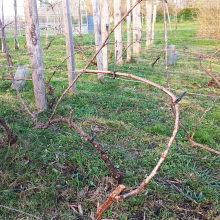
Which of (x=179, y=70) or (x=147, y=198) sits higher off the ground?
(x=179, y=70)

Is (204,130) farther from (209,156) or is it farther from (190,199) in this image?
(190,199)

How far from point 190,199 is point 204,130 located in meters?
1.55

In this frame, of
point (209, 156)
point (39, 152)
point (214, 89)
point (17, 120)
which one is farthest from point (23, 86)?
point (214, 89)

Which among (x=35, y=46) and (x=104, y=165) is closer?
(x=104, y=165)

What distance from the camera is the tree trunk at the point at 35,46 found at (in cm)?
306

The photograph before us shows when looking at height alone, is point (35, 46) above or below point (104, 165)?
above

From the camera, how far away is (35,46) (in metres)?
3.20

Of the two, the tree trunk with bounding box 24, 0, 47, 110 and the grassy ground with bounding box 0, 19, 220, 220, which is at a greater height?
the tree trunk with bounding box 24, 0, 47, 110

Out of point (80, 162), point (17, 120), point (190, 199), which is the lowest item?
point (190, 199)

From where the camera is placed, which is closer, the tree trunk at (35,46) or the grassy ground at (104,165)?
the grassy ground at (104,165)

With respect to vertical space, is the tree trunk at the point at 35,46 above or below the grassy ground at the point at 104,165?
above

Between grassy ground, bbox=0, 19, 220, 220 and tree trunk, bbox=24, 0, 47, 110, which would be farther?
tree trunk, bbox=24, 0, 47, 110

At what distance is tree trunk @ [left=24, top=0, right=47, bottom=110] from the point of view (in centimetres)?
306

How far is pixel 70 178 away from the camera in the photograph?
7.28 ft
